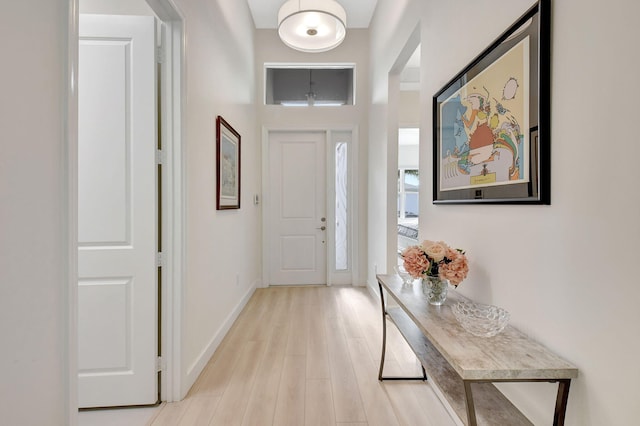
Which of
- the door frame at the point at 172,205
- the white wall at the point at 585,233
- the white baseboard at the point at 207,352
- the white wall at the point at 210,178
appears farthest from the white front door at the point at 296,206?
the white wall at the point at 585,233

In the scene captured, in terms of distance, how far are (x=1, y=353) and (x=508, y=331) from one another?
1.55 meters

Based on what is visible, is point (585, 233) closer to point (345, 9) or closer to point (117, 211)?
point (117, 211)

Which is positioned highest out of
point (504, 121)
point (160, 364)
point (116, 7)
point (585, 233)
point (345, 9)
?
point (345, 9)

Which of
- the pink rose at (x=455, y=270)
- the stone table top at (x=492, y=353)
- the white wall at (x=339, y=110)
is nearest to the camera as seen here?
the stone table top at (x=492, y=353)

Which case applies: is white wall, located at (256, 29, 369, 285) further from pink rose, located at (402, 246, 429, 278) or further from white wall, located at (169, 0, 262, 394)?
pink rose, located at (402, 246, 429, 278)

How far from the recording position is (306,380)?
204 cm

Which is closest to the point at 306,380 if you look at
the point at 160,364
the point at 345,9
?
the point at 160,364

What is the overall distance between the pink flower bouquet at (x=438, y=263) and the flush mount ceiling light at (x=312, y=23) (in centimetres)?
218

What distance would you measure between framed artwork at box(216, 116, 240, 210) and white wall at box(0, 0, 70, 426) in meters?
1.61

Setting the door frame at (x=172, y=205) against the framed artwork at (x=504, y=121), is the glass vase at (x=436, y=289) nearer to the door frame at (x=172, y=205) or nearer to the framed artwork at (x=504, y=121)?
the framed artwork at (x=504, y=121)

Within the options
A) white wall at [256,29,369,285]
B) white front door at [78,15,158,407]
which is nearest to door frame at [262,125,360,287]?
white wall at [256,29,369,285]

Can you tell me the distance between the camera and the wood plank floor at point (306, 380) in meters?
1.70

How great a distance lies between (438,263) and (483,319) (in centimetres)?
35

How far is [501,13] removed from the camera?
126 centimetres
